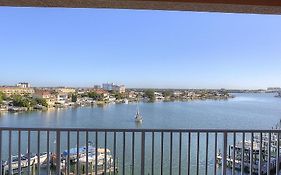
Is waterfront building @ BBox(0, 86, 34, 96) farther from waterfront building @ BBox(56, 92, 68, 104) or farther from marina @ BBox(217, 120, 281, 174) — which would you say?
marina @ BBox(217, 120, 281, 174)

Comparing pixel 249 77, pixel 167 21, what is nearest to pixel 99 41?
pixel 167 21

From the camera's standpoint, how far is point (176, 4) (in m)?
3.17

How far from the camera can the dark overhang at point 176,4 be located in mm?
3104

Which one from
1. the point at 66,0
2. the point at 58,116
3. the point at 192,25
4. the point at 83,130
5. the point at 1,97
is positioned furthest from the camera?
the point at 192,25

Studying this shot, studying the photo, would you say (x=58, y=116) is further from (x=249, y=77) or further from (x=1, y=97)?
(x=249, y=77)

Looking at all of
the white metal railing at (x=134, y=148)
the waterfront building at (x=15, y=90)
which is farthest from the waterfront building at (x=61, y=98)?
the white metal railing at (x=134, y=148)

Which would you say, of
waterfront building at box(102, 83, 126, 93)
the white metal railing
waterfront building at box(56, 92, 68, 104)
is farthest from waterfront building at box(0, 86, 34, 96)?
the white metal railing

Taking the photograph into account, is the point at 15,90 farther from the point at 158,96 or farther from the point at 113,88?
the point at 158,96

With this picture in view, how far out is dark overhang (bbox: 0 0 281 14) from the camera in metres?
3.10

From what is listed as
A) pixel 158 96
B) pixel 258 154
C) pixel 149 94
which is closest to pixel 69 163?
pixel 258 154

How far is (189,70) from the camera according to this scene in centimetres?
2700

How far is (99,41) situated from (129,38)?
9.02 feet

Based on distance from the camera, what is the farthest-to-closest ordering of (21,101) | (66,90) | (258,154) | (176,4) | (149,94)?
(149,94), (66,90), (21,101), (258,154), (176,4)

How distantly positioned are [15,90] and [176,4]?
40.1 ft
